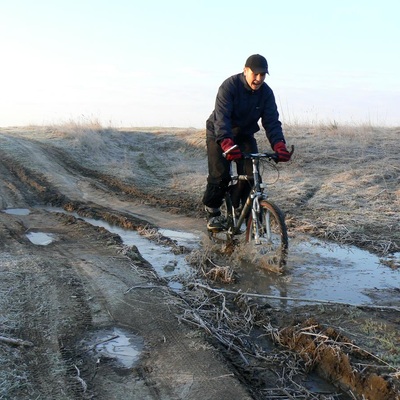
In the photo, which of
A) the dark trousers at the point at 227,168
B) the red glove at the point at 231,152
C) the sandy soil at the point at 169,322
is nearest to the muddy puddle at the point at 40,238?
the sandy soil at the point at 169,322

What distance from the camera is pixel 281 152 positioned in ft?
19.2

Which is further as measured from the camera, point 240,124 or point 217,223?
point 217,223

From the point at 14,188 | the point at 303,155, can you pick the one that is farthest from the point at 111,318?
the point at 303,155

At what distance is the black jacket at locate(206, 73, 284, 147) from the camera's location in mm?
6078

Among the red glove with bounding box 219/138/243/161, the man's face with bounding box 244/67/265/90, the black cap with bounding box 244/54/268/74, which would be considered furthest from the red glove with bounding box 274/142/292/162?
the black cap with bounding box 244/54/268/74

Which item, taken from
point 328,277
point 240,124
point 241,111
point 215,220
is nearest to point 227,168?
point 240,124

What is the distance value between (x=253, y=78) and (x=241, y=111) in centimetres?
47

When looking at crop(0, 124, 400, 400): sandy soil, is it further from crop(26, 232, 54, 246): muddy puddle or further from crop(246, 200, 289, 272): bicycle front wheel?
crop(246, 200, 289, 272): bicycle front wheel

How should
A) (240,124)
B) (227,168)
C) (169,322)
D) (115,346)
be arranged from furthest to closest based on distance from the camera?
(227,168) < (240,124) < (169,322) < (115,346)

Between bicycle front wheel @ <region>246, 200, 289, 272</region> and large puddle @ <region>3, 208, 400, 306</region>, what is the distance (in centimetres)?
16

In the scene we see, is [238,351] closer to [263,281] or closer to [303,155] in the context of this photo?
[263,281]

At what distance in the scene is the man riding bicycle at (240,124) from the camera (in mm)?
5859

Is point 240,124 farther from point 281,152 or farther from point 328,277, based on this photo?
point 328,277

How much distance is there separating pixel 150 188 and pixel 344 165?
16.1ft
